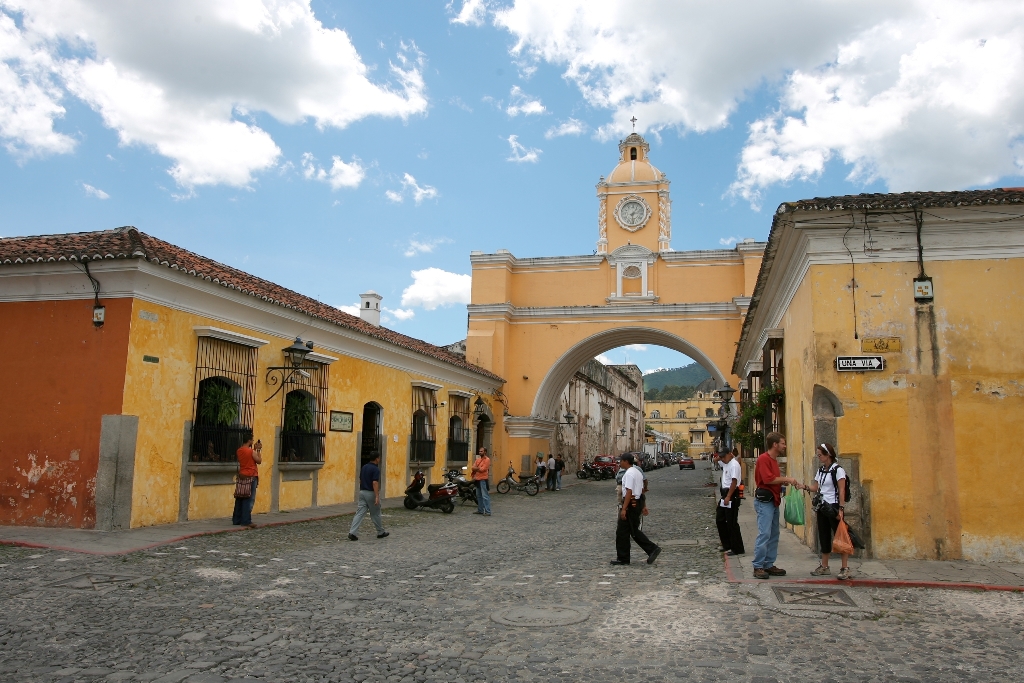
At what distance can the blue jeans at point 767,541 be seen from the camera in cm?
719

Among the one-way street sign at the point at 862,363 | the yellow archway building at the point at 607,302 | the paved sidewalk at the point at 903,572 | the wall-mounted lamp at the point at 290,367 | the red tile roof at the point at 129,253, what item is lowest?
the paved sidewalk at the point at 903,572

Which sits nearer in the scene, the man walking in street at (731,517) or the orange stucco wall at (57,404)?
the man walking in street at (731,517)

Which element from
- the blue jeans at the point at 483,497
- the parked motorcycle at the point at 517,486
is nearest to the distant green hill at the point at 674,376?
the parked motorcycle at the point at 517,486

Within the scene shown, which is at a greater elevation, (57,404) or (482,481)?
(57,404)

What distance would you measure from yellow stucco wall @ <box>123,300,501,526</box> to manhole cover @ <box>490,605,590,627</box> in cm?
→ 629

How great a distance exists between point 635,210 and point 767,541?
21.2m

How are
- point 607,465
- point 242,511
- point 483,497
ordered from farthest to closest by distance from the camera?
point 607,465, point 483,497, point 242,511

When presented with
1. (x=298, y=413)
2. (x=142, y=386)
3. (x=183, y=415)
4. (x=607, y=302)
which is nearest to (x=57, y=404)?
(x=142, y=386)

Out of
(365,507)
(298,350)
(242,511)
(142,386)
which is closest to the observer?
(142,386)

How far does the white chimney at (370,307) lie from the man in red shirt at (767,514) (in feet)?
58.1

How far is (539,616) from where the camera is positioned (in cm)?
579

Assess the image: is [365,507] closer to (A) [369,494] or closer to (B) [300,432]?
(A) [369,494]

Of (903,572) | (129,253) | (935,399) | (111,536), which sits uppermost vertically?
(129,253)

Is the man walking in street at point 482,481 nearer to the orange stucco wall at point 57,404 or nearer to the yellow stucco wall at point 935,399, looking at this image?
the orange stucco wall at point 57,404
